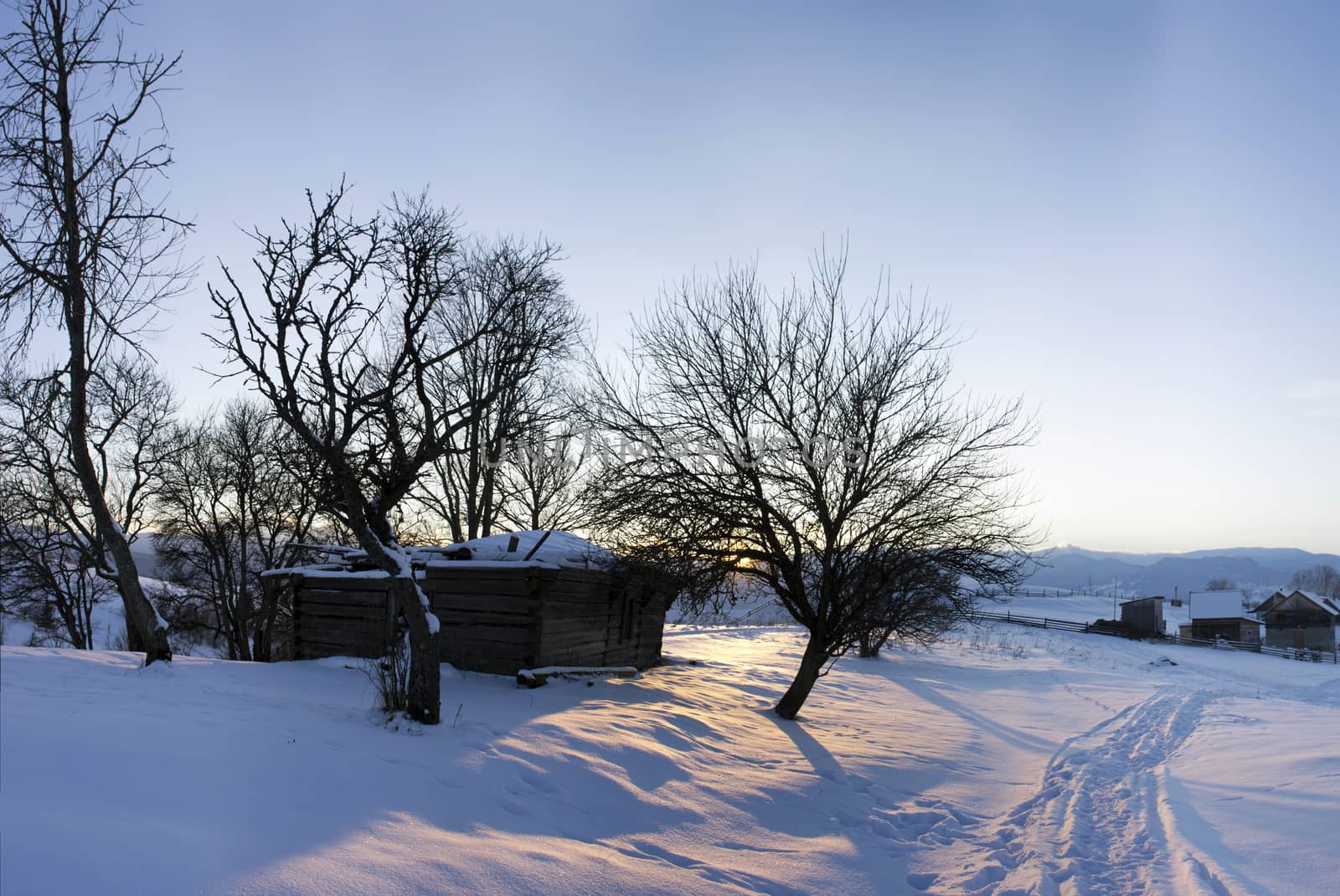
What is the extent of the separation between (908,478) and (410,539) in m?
17.9

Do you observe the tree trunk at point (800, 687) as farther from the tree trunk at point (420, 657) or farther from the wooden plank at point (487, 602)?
the tree trunk at point (420, 657)

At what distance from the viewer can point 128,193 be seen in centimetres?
957

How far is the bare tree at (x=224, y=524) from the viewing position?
957 inches

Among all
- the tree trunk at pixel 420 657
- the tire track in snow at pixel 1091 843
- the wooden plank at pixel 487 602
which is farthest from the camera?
the wooden plank at pixel 487 602

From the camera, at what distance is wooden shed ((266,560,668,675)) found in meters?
12.2

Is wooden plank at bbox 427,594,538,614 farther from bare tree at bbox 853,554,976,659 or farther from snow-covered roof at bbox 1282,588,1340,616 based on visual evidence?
snow-covered roof at bbox 1282,588,1340,616

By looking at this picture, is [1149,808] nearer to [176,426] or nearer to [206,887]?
[206,887]

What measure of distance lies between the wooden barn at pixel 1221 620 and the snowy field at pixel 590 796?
2087 inches

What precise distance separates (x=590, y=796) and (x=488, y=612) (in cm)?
648

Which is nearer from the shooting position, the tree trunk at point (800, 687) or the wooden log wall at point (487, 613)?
the wooden log wall at point (487, 613)

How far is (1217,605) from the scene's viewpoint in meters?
57.4

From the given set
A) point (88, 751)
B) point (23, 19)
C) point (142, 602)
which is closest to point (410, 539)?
point (142, 602)

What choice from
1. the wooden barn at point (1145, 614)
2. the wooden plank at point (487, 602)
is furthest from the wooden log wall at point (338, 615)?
the wooden barn at point (1145, 614)

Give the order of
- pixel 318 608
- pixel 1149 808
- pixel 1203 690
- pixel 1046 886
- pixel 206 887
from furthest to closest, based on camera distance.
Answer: pixel 1203 690, pixel 318 608, pixel 1149 808, pixel 1046 886, pixel 206 887
